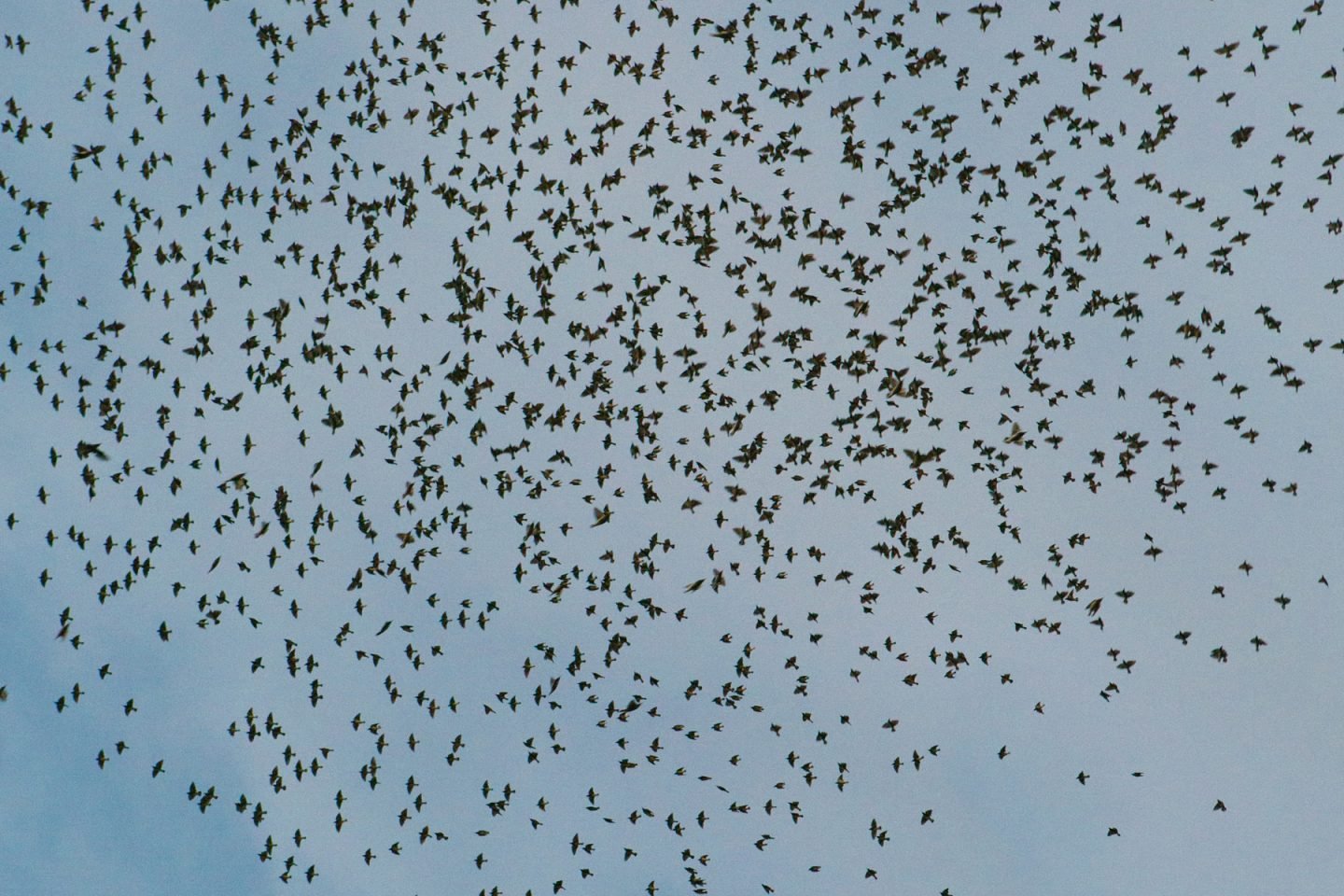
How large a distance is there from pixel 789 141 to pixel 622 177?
248 inches

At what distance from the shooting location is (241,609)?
42156mm

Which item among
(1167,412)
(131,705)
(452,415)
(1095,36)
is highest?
(1095,36)

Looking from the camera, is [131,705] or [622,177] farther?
[622,177]

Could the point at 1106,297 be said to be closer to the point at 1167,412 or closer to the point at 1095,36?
the point at 1167,412

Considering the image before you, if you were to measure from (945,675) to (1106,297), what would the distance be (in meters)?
15.4

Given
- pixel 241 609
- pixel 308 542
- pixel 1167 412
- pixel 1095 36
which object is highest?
pixel 1095 36

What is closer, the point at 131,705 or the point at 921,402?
the point at 131,705

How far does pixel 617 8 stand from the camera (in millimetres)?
41562

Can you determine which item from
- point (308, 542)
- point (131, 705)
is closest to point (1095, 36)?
point (308, 542)

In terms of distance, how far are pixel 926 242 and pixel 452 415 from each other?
18.7m

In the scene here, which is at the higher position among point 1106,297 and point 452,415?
point 1106,297

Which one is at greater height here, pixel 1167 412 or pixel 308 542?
pixel 1167 412

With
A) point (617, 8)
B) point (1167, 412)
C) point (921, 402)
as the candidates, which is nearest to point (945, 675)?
point (921, 402)

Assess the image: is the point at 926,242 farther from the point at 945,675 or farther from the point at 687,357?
the point at 945,675
